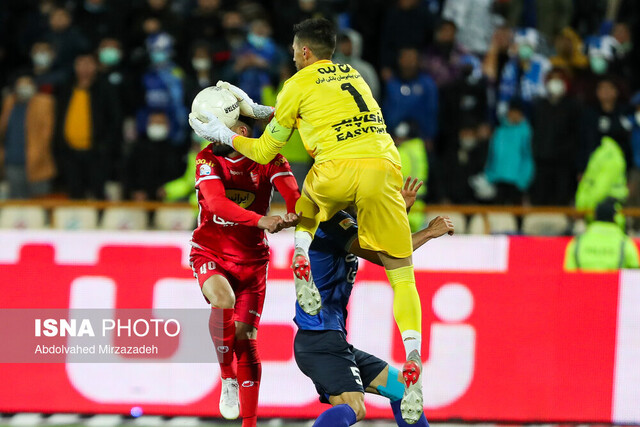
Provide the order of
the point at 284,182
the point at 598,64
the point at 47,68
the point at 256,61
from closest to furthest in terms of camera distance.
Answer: the point at 284,182 → the point at 256,61 → the point at 47,68 → the point at 598,64

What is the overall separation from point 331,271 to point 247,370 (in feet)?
3.28

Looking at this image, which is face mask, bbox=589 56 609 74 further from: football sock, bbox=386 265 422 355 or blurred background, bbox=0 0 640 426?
football sock, bbox=386 265 422 355

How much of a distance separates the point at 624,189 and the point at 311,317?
691cm

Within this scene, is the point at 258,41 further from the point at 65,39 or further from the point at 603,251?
the point at 603,251

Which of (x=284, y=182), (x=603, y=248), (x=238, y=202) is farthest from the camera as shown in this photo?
(x=603, y=248)

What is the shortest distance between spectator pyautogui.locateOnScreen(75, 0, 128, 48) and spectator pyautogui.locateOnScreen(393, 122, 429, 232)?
411 centimetres

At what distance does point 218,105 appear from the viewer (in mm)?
6805

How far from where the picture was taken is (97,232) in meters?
10.9

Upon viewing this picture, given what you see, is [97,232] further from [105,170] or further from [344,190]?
[344,190]

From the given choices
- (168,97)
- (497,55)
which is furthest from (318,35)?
(497,55)

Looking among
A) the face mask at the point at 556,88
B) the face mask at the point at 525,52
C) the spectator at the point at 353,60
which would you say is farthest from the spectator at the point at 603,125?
the spectator at the point at 353,60

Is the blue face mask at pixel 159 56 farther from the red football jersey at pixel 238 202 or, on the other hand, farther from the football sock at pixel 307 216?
the football sock at pixel 307 216

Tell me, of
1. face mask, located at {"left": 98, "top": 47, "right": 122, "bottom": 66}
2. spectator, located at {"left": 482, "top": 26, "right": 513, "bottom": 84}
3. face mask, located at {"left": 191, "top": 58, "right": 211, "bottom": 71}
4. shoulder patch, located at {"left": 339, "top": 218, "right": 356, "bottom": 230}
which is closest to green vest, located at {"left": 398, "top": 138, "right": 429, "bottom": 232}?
spectator, located at {"left": 482, "top": 26, "right": 513, "bottom": 84}

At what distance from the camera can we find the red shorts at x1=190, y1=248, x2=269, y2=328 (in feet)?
23.2
